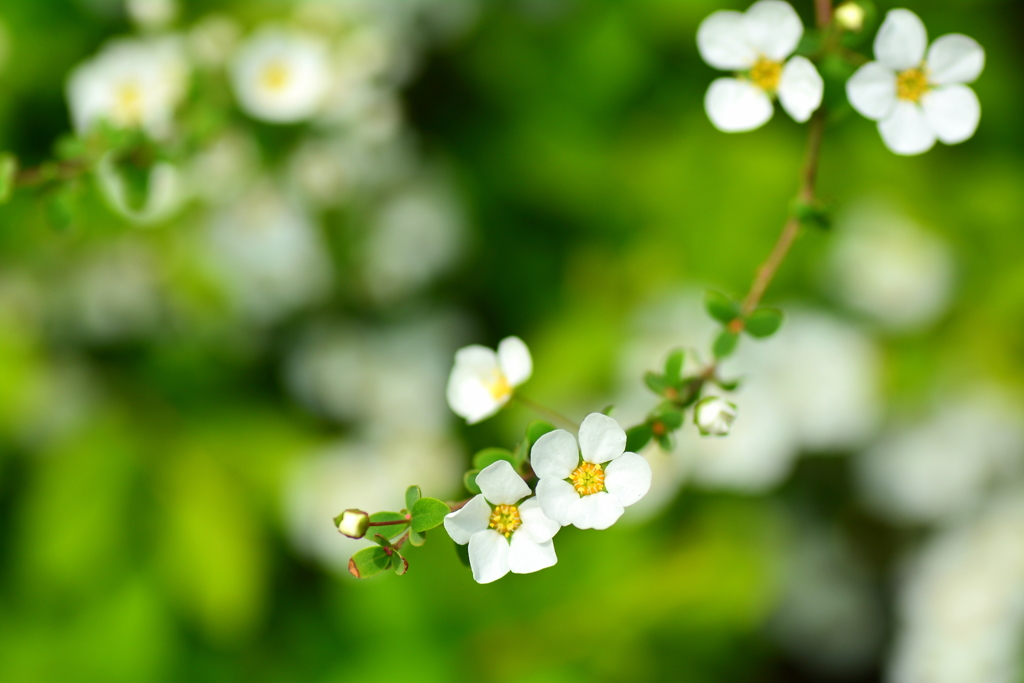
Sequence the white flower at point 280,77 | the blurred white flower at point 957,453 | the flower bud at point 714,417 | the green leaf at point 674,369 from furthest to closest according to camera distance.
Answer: the blurred white flower at point 957,453
the white flower at point 280,77
the green leaf at point 674,369
the flower bud at point 714,417

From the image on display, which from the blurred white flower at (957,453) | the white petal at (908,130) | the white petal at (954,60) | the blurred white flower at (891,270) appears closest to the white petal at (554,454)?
the white petal at (908,130)

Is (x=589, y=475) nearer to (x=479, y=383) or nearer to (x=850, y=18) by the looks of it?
(x=479, y=383)

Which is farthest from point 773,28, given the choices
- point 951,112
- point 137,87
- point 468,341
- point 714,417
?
point 468,341

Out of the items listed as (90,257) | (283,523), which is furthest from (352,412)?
(90,257)

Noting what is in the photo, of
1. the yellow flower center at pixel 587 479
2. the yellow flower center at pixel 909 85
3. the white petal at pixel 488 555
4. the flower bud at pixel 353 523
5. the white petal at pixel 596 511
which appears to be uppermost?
the yellow flower center at pixel 909 85

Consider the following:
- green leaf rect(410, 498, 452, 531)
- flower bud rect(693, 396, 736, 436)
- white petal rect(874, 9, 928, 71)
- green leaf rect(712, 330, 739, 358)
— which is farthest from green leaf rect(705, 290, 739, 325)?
green leaf rect(410, 498, 452, 531)

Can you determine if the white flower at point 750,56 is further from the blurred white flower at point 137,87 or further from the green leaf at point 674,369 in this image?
the blurred white flower at point 137,87

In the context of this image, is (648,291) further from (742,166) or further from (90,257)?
(90,257)
